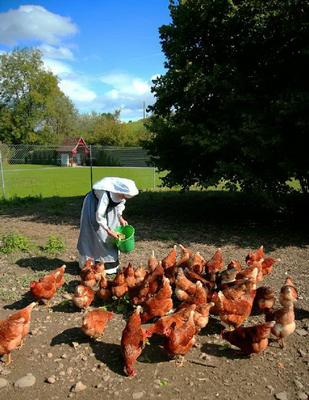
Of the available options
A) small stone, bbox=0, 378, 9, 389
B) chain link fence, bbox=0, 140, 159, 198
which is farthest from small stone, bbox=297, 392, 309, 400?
chain link fence, bbox=0, 140, 159, 198

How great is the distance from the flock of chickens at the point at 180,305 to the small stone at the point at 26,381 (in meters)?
0.31

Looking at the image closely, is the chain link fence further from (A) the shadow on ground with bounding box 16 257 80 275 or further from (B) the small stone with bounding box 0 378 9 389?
(B) the small stone with bounding box 0 378 9 389

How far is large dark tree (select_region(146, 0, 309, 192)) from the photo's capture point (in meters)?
7.69

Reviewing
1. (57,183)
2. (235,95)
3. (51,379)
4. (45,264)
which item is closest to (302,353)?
(51,379)

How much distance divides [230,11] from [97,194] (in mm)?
5398

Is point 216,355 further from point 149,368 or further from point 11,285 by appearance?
point 11,285

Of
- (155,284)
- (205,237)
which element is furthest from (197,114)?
(155,284)

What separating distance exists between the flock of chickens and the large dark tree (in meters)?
2.79

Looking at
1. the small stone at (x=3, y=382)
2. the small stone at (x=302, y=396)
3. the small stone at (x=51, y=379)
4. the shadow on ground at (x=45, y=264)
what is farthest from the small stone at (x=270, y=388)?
the shadow on ground at (x=45, y=264)

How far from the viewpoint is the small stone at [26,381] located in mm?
3535

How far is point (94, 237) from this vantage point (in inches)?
234

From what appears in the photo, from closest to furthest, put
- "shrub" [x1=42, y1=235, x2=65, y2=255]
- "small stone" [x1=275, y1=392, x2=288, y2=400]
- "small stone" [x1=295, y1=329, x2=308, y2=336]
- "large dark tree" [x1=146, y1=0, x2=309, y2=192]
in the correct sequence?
"small stone" [x1=275, y1=392, x2=288, y2=400], "small stone" [x1=295, y1=329, x2=308, y2=336], "shrub" [x1=42, y1=235, x2=65, y2=255], "large dark tree" [x1=146, y1=0, x2=309, y2=192]

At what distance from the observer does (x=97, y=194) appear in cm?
566

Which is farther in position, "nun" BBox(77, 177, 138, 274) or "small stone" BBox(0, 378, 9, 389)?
"nun" BBox(77, 177, 138, 274)
